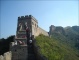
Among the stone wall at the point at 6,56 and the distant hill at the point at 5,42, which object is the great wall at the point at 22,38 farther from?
the distant hill at the point at 5,42

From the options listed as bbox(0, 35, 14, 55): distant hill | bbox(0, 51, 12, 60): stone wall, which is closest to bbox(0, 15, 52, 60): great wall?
bbox(0, 51, 12, 60): stone wall

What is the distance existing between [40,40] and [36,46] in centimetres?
278

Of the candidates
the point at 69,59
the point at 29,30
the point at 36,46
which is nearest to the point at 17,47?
the point at 36,46

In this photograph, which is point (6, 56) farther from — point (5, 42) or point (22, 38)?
point (5, 42)

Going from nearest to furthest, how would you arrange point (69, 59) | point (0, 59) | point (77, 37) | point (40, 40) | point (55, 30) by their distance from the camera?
point (0, 59) < point (69, 59) < point (40, 40) < point (77, 37) < point (55, 30)

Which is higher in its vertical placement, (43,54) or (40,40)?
(40,40)

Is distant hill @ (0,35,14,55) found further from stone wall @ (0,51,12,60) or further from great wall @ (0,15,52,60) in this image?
stone wall @ (0,51,12,60)

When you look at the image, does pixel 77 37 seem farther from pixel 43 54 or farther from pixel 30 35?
pixel 43 54

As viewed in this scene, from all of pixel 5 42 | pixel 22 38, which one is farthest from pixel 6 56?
pixel 5 42

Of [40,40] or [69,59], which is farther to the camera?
[40,40]

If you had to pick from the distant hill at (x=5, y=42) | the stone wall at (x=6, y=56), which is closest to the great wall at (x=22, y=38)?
the stone wall at (x=6, y=56)

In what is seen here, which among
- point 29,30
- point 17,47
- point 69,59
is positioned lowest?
point 69,59

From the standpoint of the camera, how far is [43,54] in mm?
29688

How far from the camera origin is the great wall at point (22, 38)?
30.9m
